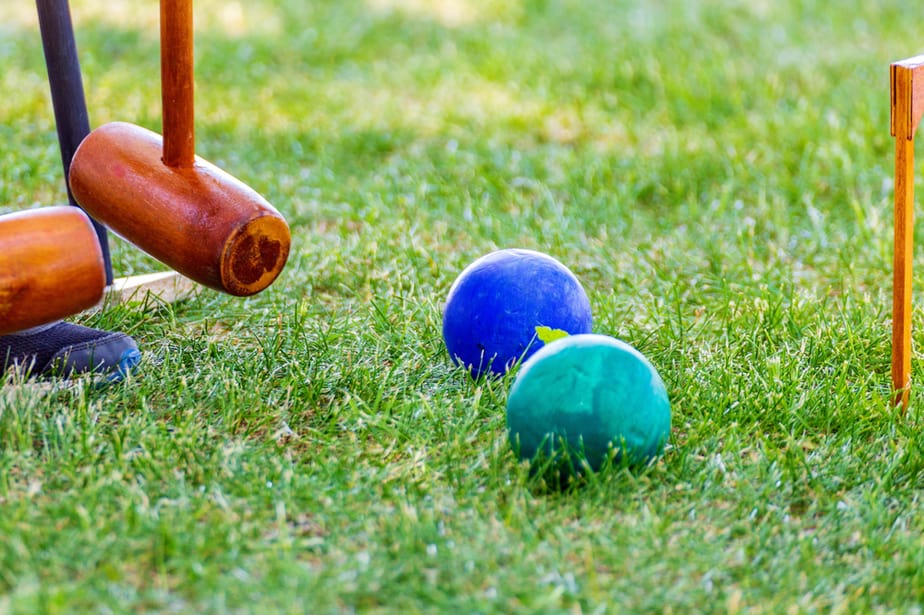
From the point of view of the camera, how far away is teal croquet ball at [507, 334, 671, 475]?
7.36 feet

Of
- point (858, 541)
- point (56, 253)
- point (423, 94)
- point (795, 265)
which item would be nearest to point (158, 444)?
point (56, 253)

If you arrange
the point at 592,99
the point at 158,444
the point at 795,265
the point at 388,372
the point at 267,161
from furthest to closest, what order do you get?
the point at 592,99 → the point at 267,161 → the point at 795,265 → the point at 388,372 → the point at 158,444

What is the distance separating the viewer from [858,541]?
7.05 ft

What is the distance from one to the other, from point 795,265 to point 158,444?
2.28 meters

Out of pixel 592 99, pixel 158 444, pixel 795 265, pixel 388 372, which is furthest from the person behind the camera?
pixel 592 99

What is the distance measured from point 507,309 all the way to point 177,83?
3.05 ft

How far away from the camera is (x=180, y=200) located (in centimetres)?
254

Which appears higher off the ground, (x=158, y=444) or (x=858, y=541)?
(x=158, y=444)

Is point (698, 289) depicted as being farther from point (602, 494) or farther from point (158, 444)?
point (158, 444)

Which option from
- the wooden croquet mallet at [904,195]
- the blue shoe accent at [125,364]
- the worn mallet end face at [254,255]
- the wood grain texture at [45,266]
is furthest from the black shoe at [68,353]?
the wooden croquet mallet at [904,195]

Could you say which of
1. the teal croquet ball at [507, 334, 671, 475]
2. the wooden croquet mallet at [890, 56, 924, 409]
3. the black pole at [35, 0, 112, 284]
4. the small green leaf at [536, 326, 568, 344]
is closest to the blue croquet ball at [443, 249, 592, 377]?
the small green leaf at [536, 326, 568, 344]

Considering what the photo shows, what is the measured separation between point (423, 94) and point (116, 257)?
2.33m

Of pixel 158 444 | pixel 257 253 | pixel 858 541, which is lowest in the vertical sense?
pixel 858 541

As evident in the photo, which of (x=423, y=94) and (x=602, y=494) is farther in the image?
(x=423, y=94)
